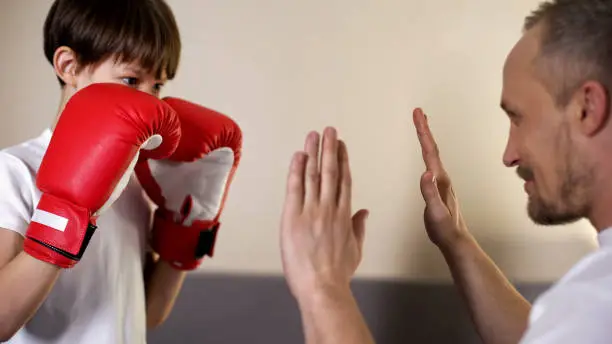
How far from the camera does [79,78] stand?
104cm

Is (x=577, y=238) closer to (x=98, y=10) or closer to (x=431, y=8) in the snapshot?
(x=431, y=8)

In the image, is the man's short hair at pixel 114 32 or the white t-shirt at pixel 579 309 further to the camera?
the man's short hair at pixel 114 32

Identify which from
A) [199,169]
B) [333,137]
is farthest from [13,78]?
[333,137]

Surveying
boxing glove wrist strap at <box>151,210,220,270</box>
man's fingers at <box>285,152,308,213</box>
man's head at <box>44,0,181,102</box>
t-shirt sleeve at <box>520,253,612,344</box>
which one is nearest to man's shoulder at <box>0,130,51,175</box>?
man's head at <box>44,0,181,102</box>

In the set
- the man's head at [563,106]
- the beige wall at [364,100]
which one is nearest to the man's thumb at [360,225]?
the man's head at [563,106]

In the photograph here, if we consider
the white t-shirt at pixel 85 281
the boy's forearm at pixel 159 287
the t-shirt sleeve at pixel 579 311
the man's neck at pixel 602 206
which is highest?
the man's neck at pixel 602 206

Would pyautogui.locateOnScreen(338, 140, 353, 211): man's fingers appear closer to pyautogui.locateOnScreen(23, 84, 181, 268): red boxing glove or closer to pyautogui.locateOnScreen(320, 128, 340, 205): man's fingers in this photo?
pyautogui.locateOnScreen(320, 128, 340, 205): man's fingers

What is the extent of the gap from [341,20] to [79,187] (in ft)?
2.62

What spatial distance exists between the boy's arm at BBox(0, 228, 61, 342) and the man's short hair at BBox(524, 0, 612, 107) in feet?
2.47

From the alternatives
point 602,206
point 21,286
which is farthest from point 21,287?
point 602,206

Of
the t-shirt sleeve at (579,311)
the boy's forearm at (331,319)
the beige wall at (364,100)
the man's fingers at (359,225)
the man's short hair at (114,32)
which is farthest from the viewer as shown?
the beige wall at (364,100)

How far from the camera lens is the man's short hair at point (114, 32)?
3.36ft

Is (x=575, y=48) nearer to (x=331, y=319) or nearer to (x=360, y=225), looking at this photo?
(x=360, y=225)

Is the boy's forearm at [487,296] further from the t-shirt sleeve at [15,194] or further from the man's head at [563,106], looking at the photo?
the t-shirt sleeve at [15,194]
